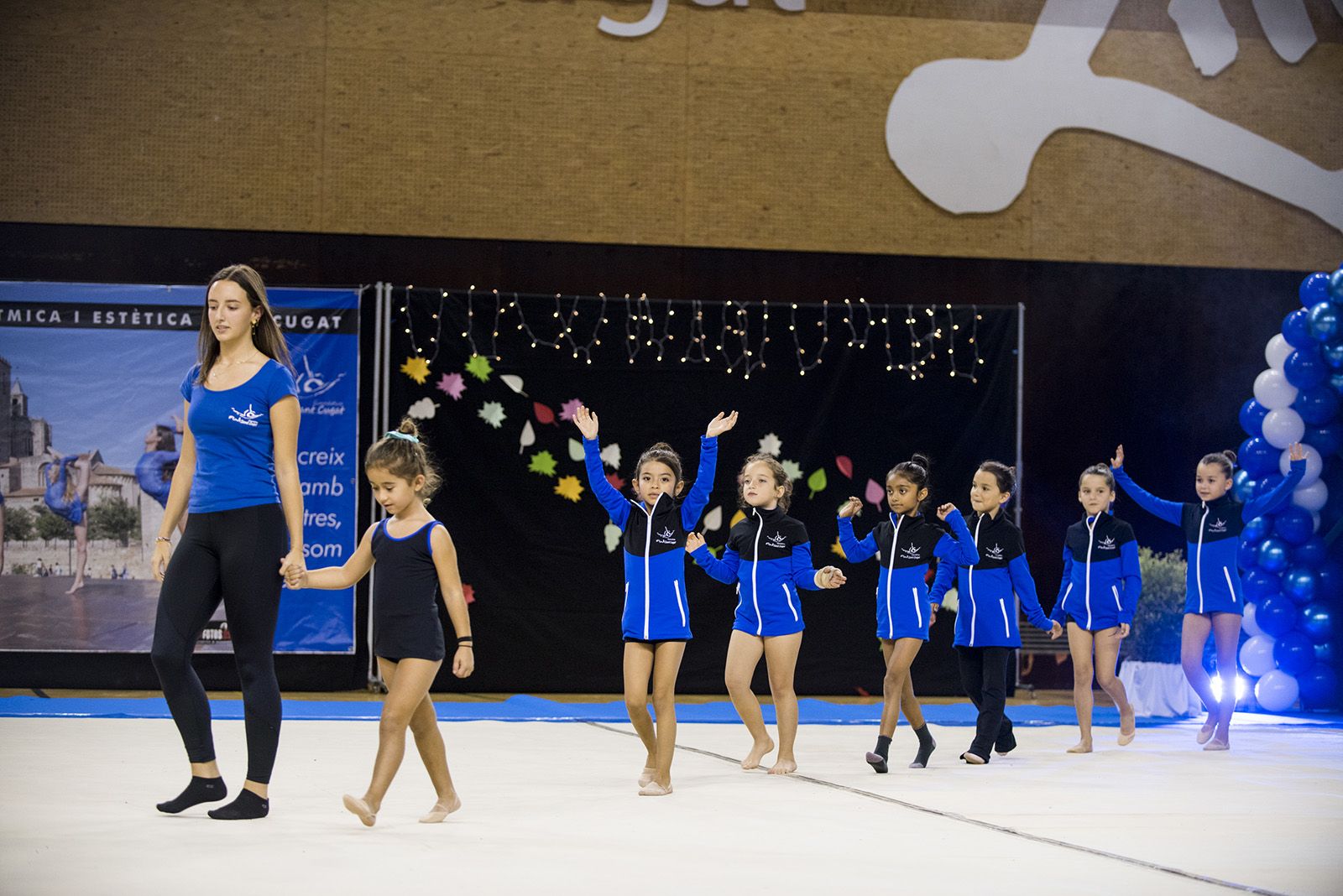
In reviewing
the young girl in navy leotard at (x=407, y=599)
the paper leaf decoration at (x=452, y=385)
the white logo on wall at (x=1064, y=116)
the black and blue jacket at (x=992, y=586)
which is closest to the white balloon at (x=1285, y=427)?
the white logo on wall at (x=1064, y=116)

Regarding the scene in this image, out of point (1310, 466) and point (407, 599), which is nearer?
point (407, 599)

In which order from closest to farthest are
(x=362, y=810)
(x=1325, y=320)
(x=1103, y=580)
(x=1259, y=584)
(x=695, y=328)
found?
1. (x=362, y=810)
2. (x=1103, y=580)
3. (x=1325, y=320)
4. (x=1259, y=584)
5. (x=695, y=328)

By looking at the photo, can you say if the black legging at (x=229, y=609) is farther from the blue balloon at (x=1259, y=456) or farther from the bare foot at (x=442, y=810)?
the blue balloon at (x=1259, y=456)

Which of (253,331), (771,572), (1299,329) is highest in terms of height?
(1299,329)

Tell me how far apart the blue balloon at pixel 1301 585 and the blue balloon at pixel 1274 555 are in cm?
7

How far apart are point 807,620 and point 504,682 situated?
1964mm

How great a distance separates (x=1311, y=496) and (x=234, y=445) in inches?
263

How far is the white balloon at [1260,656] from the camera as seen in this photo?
8.84m

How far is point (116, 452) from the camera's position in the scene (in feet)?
29.4

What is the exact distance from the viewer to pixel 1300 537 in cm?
869

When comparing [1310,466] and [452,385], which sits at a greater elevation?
[452,385]

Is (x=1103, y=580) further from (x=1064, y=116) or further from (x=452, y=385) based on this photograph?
(x=1064, y=116)

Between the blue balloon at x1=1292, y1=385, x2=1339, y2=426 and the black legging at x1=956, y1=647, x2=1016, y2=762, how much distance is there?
3.20 meters

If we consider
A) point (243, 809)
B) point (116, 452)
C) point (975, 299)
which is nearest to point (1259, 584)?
point (975, 299)
